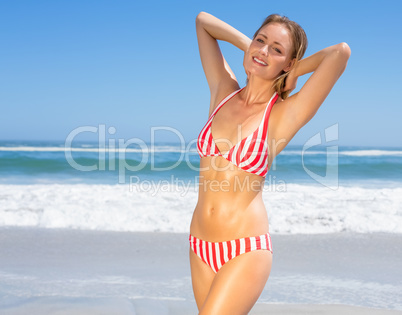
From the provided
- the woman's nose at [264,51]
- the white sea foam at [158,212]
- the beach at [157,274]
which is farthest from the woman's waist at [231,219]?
the white sea foam at [158,212]

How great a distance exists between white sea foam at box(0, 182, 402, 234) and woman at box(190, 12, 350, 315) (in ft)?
15.0

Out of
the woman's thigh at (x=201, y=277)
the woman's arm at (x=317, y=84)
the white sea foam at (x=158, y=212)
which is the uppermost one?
the woman's arm at (x=317, y=84)

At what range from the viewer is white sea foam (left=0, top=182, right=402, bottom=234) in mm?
7098

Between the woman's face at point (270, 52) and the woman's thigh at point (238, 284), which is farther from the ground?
the woman's face at point (270, 52)

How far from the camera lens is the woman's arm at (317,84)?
2.18 m

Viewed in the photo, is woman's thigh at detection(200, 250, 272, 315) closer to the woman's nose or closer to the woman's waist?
the woman's waist

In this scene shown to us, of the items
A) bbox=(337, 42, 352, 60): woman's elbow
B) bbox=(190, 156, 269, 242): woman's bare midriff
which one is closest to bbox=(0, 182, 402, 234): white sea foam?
bbox=(190, 156, 269, 242): woman's bare midriff

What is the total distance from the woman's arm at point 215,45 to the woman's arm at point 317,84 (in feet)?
1.72

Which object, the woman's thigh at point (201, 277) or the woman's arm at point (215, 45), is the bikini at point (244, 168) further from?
the woman's arm at point (215, 45)

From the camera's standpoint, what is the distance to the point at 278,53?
241 centimetres

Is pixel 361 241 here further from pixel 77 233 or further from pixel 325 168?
pixel 325 168

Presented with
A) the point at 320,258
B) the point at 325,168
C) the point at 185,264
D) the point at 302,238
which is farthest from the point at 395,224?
the point at 325,168

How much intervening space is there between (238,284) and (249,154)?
0.60m

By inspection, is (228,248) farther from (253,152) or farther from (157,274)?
(157,274)
